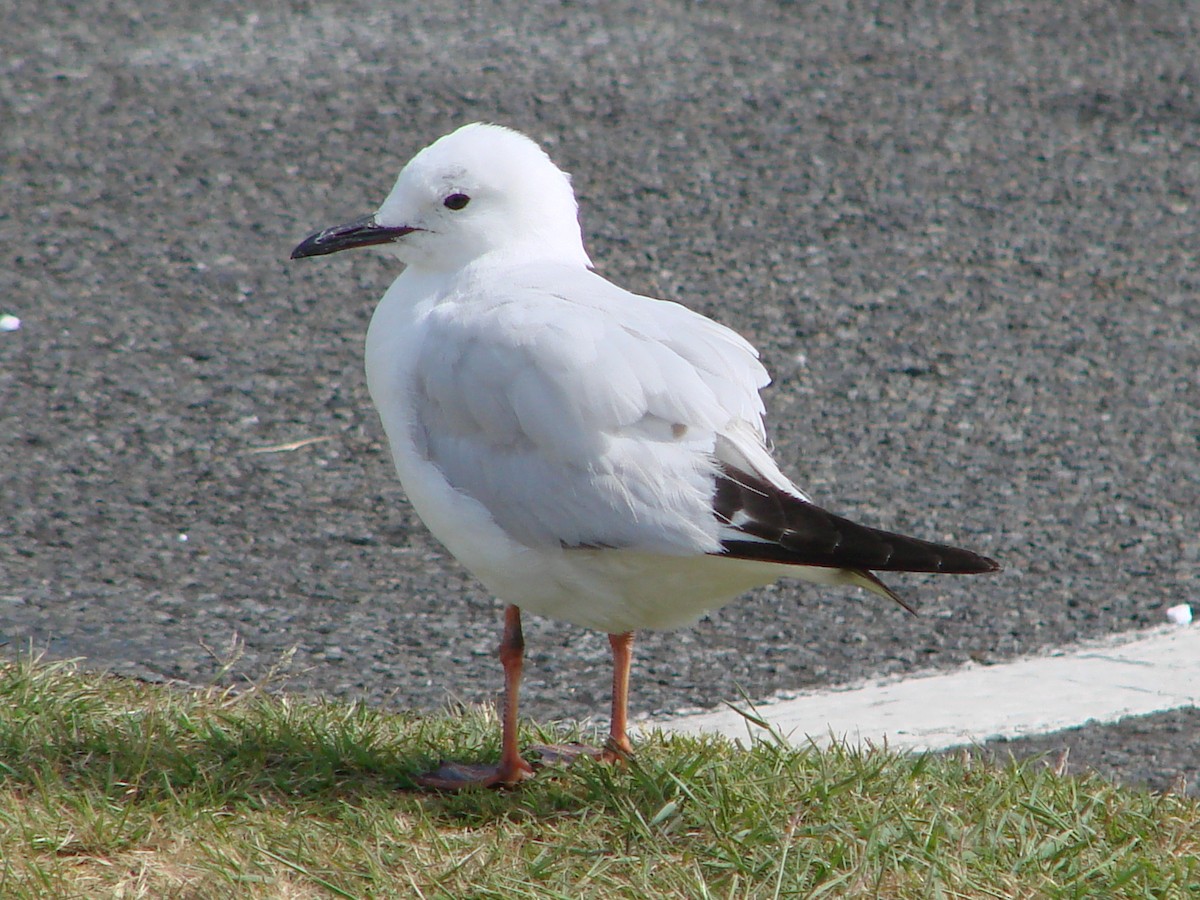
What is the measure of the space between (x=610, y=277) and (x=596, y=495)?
12.6 feet

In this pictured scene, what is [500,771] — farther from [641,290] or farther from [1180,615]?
[641,290]

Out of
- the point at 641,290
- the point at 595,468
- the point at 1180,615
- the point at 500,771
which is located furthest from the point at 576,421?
the point at 641,290

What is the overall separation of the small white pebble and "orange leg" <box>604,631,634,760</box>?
1.76 metres

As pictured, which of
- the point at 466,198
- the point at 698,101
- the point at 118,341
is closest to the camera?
the point at 466,198

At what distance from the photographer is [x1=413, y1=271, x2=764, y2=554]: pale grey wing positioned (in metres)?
3.52

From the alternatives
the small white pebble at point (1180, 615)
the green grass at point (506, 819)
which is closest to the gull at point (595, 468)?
the green grass at point (506, 819)

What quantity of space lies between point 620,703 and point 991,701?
41.3 inches

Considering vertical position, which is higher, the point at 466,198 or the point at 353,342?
the point at 466,198

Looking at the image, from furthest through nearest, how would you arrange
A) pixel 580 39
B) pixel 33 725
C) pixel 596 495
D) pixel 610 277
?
pixel 580 39, pixel 610 277, pixel 33 725, pixel 596 495

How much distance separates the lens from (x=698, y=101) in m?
9.45

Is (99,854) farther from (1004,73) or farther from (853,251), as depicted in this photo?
(1004,73)

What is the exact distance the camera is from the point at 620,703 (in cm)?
394

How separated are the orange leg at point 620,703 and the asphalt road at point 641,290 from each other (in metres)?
0.38

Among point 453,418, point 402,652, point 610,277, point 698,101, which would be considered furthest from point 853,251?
point 453,418
